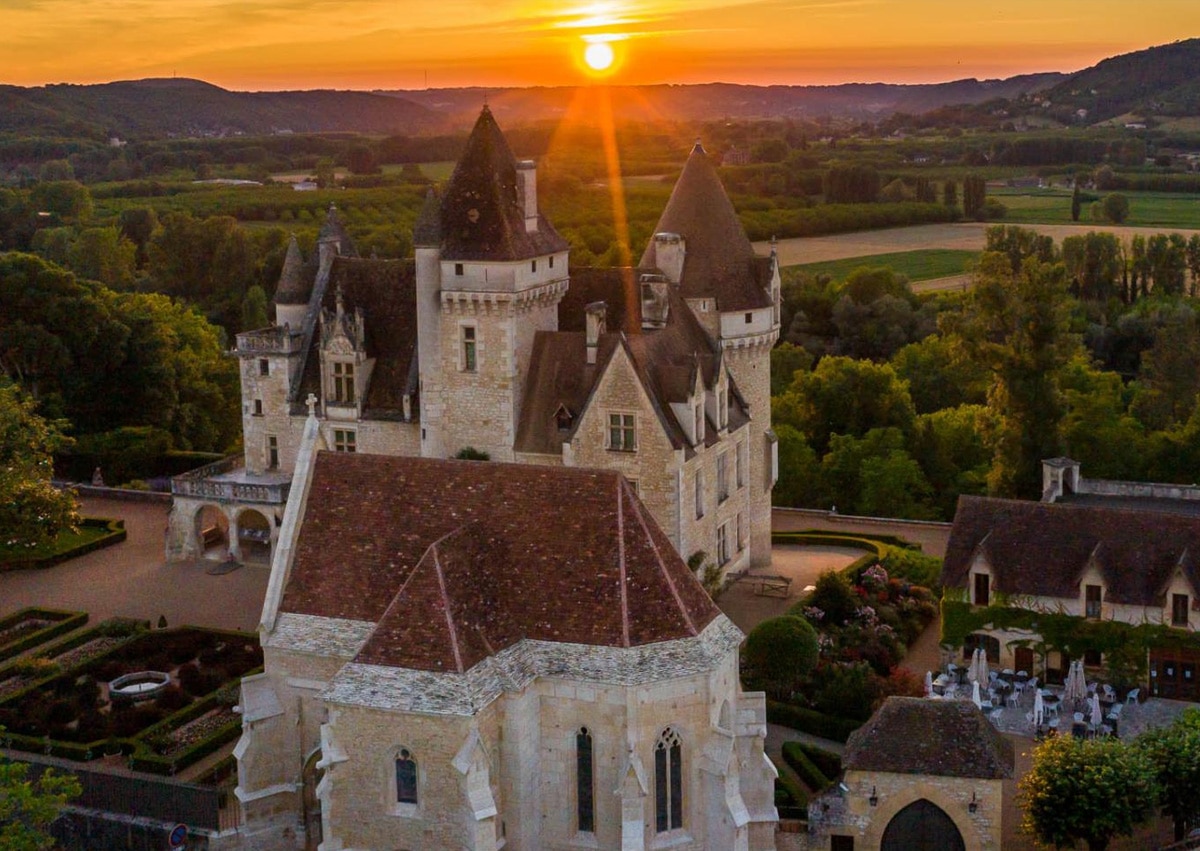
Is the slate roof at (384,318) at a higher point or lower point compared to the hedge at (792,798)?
higher

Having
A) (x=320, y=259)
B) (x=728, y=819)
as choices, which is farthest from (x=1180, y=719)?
(x=320, y=259)

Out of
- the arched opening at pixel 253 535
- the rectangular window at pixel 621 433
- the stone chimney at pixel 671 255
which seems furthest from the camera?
the arched opening at pixel 253 535

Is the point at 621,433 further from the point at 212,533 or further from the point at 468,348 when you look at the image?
the point at 212,533

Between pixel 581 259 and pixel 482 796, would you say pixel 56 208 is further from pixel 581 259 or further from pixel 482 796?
pixel 482 796

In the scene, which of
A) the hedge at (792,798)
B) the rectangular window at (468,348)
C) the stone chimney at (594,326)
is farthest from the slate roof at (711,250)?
the hedge at (792,798)

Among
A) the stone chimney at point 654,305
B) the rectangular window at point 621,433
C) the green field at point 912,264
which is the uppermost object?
the stone chimney at point 654,305

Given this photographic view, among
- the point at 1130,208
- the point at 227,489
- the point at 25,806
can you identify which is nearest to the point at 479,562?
the point at 25,806

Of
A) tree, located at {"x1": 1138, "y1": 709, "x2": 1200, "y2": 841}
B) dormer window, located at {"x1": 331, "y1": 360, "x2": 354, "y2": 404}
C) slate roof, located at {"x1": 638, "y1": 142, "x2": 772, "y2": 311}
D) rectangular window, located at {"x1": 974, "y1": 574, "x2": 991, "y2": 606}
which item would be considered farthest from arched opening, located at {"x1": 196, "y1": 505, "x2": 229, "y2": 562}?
tree, located at {"x1": 1138, "y1": 709, "x2": 1200, "y2": 841}

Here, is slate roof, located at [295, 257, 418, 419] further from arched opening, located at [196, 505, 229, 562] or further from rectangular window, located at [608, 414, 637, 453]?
rectangular window, located at [608, 414, 637, 453]

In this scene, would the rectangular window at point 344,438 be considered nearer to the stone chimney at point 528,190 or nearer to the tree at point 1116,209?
the stone chimney at point 528,190
